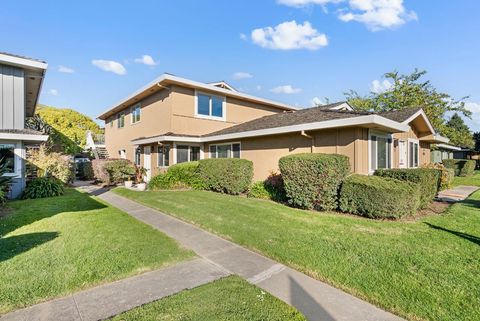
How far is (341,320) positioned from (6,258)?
532cm

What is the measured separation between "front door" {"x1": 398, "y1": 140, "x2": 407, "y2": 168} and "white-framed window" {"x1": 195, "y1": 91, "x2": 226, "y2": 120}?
10.3m

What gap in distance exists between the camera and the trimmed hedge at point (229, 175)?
38.3 feet

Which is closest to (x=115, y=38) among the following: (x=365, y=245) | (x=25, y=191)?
(x=25, y=191)

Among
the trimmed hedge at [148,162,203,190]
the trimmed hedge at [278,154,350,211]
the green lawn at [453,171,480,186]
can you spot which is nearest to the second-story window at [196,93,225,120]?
the trimmed hedge at [148,162,203,190]

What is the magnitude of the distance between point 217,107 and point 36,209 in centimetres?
1107

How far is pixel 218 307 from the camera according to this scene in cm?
292

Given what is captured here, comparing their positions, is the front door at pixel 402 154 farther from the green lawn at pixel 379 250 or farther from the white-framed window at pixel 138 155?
the white-framed window at pixel 138 155

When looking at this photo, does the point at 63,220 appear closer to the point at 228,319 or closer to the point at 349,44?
the point at 228,319

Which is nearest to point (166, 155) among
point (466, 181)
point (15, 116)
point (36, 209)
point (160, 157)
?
point (160, 157)

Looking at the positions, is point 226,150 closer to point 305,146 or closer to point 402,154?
point 305,146

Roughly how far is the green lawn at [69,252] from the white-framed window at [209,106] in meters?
9.53

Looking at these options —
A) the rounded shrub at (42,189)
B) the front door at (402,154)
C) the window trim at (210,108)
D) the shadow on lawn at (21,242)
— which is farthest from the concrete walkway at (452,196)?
the rounded shrub at (42,189)

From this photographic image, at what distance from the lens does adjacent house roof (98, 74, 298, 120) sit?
45.8 ft

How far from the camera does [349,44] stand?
16781 millimetres
